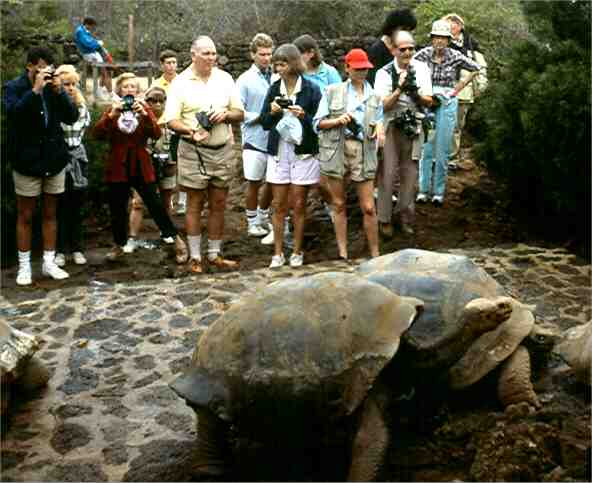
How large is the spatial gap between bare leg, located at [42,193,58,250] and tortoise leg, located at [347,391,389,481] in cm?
465

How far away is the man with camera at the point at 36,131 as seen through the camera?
743 centimetres

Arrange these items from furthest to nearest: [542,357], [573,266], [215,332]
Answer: [573,266], [542,357], [215,332]

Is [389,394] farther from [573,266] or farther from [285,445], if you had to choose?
[573,266]

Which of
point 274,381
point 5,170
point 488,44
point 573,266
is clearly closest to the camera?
point 274,381

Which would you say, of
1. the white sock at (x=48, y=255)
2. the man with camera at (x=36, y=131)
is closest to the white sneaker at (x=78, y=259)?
the white sock at (x=48, y=255)

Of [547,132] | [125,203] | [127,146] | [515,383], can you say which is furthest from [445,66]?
[515,383]

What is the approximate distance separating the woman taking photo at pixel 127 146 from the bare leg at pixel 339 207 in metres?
1.67

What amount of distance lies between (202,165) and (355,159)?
4.48 feet

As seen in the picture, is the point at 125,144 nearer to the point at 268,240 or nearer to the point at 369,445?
the point at 268,240

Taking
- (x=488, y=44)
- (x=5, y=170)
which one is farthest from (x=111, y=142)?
(x=488, y=44)

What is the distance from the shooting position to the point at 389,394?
4.11m

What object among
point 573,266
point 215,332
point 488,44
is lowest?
point 573,266

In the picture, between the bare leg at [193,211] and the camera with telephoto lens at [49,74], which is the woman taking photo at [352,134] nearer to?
the bare leg at [193,211]

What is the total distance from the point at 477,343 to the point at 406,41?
436 cm
